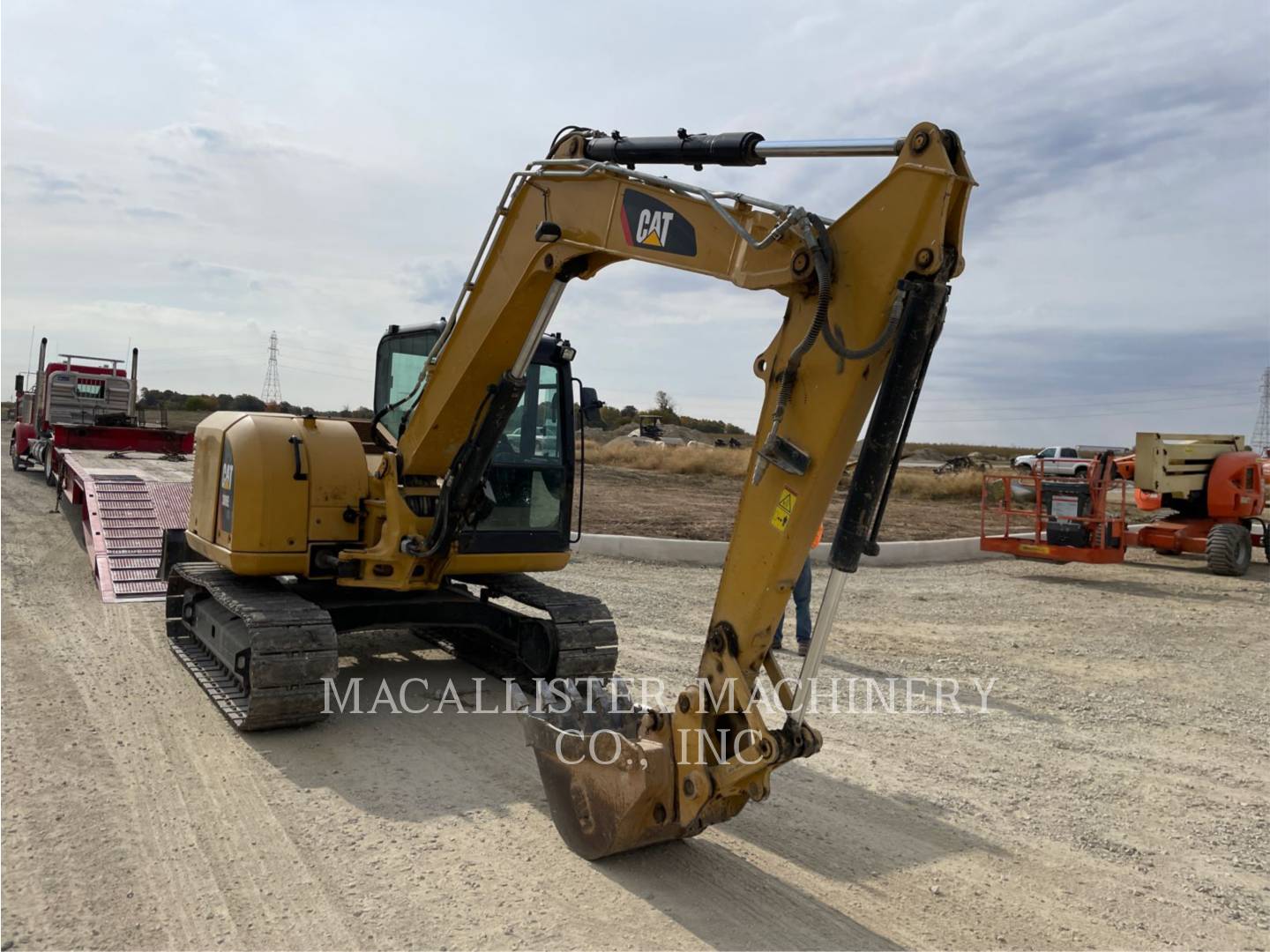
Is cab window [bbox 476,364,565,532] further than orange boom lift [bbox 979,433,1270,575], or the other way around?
orange boom lift [bbox 979,433,1270,575]

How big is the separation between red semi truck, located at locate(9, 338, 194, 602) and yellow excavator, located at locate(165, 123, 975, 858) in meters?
2.20

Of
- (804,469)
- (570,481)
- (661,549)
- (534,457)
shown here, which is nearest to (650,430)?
(661,549)

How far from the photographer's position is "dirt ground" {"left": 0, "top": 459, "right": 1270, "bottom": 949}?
3.81 meters

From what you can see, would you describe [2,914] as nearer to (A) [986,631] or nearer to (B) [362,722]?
(B) [362,722]

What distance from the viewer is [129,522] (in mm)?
10398

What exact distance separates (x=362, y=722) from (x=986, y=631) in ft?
21.8

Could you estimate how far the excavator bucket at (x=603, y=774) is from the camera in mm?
4062

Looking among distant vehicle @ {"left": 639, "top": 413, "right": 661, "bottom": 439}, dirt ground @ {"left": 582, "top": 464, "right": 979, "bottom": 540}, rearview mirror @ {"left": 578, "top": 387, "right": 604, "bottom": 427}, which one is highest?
distant vehicle @ {"left": 639, "top": 413, "right": 661, "bottom": 439}

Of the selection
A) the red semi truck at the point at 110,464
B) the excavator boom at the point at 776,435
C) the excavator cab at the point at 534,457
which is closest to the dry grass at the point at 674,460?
the red semi truck at the point at 110,464

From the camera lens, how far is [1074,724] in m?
6.85

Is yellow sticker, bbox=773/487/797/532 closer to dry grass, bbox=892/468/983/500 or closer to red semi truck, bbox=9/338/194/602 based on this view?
red semi truck, bbox=9/338/194/602

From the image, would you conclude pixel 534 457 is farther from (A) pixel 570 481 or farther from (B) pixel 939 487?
(B) pixel 939 487

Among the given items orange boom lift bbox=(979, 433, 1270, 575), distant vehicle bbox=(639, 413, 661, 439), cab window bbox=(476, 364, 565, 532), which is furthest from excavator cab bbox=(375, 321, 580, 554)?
distant vehicle bbox=(639, 413, 661, 439)

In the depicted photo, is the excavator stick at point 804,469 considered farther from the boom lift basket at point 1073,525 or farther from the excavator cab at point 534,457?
the boom lift basket at point 1073,525
